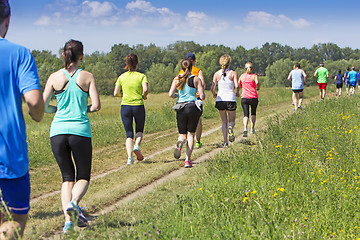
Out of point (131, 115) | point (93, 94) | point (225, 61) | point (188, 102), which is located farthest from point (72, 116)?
point (225, 61)

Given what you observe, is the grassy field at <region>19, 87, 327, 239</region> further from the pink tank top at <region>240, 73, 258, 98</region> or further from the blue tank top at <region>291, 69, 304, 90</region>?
the blue tank top at <region>291, 69, 304, 90</region>

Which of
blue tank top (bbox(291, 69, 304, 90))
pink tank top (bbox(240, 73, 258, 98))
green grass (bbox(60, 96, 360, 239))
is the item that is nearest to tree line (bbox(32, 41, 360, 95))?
blue tank top (bbox(291, 69, 304, 90))

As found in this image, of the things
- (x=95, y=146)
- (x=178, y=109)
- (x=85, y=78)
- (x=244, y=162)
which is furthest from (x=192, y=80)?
(x=95, y=146)

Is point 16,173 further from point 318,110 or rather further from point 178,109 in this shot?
point 318,110

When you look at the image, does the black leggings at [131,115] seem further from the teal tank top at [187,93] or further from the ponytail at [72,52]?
the ponytail at [72,52]

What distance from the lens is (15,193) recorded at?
289 cm

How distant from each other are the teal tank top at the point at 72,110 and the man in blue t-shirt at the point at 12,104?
162 centimetres

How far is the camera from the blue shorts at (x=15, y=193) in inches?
113

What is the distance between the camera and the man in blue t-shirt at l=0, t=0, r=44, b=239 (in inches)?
111

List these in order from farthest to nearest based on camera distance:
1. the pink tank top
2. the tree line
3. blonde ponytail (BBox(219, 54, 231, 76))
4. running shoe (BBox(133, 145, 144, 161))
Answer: the tree line
the pink tank top
blonde ponytail (BBox(219, 54, 231, 76))
running shoe (BBox(133, 145, 144, 161))

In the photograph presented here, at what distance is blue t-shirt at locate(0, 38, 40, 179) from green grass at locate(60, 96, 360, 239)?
2.60ft

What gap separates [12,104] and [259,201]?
10.3ft

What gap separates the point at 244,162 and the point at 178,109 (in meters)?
2.05

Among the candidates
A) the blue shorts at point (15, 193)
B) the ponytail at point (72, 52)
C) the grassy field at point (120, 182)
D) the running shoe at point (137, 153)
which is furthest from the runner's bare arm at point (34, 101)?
the running shoe at point (137, 153)
